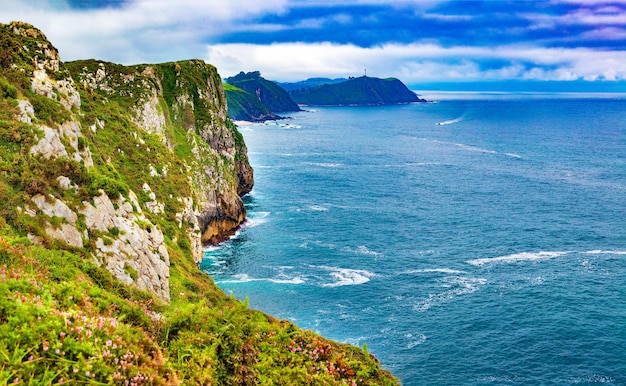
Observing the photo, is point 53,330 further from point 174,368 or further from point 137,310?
point 137,310

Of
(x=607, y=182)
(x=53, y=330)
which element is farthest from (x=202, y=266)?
(x=607, y=182)

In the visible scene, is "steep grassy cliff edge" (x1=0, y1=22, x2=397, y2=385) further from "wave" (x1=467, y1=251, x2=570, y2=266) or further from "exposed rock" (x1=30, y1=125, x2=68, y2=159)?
"wave" (x1=467, y1=251, x2=570, y2=266)

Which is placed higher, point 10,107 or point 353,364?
point 10,107

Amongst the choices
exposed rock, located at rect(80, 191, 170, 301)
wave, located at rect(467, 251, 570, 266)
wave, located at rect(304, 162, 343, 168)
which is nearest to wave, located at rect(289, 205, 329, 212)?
wave, located at rect(467, 251, 570, 266)

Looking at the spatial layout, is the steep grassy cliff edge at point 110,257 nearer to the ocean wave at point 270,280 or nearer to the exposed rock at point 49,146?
the exposed rock at point 49,146

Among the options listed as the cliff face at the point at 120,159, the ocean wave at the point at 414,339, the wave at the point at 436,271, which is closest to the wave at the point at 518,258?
the wave at the point at 436,271

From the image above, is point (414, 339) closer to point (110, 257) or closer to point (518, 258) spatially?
point (518, 258)
